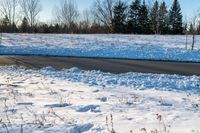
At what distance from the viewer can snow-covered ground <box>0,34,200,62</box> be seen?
29891 millimetres

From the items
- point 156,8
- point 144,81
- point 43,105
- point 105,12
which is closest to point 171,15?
point 156,8

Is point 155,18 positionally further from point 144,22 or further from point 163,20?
point 144,22

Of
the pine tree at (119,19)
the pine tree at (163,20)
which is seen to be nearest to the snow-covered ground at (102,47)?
the pine tree at (163,20)

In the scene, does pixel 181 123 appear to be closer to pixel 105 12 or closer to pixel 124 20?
pixel 124 20

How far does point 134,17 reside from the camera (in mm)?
70750

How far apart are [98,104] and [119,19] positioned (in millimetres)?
62692

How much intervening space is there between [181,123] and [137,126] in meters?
0.69

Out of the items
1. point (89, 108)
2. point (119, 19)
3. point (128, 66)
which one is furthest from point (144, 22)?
point (89, 108)

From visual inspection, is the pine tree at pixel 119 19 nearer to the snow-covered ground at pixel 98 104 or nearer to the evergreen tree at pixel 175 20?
the evergreen tree at pixel 175 20

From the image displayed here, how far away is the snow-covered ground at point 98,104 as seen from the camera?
5941 mm

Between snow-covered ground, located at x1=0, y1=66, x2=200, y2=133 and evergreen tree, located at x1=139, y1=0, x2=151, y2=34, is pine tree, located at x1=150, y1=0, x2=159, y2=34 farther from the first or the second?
snow-covered ground, located at x1=0, y1=66, x2=200, y2=133

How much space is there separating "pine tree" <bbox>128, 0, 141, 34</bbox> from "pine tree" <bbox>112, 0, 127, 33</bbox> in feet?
3.67

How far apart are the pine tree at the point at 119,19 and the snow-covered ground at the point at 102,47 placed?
79.2 feet

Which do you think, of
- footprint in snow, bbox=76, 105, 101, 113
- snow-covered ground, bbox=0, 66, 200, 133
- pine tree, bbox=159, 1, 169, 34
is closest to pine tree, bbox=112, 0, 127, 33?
pine tree, bbox=159, 1, 169, 34
